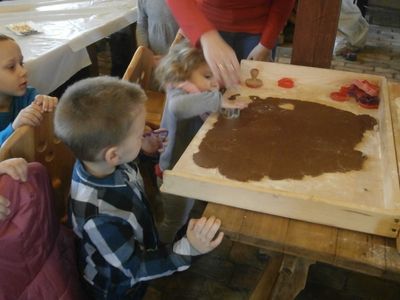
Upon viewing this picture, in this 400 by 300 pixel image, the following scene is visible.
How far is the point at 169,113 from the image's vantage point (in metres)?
1.27

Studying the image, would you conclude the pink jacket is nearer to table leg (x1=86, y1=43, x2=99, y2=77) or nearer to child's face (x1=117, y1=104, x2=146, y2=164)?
child's face (x1=117, y1=104, x2=146, y2=164)

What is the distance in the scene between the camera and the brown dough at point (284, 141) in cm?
84

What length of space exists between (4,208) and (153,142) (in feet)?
1.72

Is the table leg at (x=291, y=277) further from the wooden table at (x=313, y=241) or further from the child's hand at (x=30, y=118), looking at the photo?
the child's hand at (x=30, y=118)

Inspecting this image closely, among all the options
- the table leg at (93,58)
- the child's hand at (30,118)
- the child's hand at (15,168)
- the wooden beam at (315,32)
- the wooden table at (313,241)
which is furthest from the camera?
the table leg at (93,58)

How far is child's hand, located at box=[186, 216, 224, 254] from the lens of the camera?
74cm

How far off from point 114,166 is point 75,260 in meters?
0.27

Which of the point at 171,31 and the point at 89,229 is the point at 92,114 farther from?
the point at 171,31

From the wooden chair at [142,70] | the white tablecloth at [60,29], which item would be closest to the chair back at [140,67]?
the wooden chair at [142,70]

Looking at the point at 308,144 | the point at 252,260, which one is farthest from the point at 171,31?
the point at 308,144

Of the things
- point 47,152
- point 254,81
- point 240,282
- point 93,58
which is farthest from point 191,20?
point 93,58

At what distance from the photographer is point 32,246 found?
2.57 feet

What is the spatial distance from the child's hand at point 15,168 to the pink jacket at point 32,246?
1cm

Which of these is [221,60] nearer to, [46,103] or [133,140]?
[133,140]
